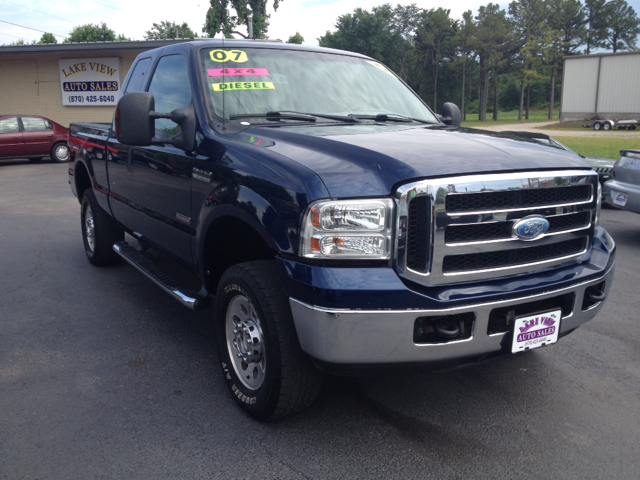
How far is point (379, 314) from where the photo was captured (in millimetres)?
2471

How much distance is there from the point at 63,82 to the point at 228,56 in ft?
77.4

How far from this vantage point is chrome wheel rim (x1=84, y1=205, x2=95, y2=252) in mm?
6078

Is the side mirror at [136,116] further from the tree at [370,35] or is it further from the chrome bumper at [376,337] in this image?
the tree at [370,35]

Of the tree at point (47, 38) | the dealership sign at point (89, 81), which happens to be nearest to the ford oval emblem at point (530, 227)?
the dealership sign at point (89, 81)

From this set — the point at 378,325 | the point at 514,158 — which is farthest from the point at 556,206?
the point at 378,325

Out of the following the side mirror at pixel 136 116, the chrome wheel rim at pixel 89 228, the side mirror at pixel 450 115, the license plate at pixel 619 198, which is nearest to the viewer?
the side mirror at pixel 136 116

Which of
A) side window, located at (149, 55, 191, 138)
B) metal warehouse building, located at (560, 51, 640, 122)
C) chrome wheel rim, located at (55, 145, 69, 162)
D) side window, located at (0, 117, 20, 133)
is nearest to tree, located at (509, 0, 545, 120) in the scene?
metal warehouse building, located at (560, 51, 640, 122)

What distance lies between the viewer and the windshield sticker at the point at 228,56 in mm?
3896

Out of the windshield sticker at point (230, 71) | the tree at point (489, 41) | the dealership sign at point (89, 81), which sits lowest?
the windshield sticker at point (230, 71)

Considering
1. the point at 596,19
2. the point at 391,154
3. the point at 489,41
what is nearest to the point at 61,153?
the point at 391,154

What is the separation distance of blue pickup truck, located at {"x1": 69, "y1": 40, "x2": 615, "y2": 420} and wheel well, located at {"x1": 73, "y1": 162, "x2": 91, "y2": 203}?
2654mm

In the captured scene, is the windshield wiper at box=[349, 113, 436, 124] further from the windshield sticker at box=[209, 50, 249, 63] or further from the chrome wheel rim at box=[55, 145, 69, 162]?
the chrome wheel rim at box=[55, 145, 69, 162]

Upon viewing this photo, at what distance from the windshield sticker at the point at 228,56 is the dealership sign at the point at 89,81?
71.7ft

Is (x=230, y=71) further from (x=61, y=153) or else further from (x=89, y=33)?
(x=89, y=33)
